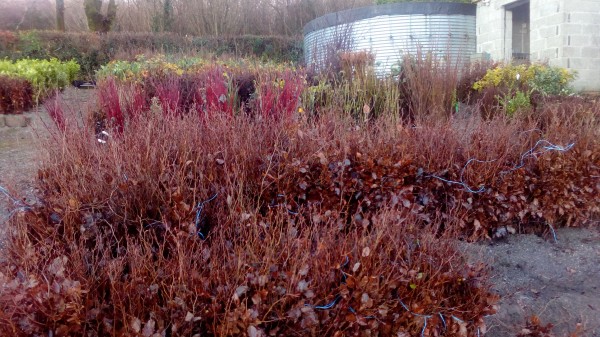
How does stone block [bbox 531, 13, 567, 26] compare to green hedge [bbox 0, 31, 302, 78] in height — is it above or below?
below

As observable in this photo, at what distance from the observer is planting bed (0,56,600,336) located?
83.4 inches

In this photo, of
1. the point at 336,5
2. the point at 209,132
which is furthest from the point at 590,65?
the point at 336,5

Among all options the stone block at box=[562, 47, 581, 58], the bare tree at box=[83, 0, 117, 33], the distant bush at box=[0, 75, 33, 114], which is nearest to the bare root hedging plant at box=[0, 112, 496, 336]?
the distant bush at box=[0, 75, 33, 114]

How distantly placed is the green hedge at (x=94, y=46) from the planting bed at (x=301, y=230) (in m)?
9.87

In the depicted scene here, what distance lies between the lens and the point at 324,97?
636 centimetres

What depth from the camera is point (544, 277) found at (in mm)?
3514

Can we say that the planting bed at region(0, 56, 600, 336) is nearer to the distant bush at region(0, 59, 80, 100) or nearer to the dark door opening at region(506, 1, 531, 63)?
the distant bush at region(0, 59, 80, 100)

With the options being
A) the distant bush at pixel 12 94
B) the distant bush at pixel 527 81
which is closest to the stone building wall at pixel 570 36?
the distant bush at pixel 527 81

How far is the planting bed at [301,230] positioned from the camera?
212 centimetres

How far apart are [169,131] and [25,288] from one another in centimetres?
182

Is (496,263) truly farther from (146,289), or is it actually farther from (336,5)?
(336,5)

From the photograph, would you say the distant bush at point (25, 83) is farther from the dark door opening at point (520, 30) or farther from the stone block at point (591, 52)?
the dark door opening at point (520, 30)

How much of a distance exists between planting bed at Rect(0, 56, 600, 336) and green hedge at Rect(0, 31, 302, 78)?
987 centimetres

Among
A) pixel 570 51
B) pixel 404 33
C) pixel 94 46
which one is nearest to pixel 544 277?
pixel 570 51
